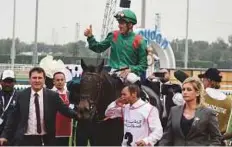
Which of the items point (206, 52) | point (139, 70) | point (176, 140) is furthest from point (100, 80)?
point (206, 52)

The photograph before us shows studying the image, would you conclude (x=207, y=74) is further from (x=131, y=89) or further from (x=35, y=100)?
(x=35, y=100)

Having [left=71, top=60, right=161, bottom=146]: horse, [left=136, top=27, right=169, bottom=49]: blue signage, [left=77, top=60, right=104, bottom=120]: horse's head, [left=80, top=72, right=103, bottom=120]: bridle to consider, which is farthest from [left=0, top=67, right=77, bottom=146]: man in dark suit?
[left=136, top=27, right=169, bottom=49]: blue signage

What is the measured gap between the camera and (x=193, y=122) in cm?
528

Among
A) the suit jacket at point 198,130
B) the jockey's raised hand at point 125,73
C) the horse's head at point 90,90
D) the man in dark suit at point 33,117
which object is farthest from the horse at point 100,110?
the suit jacket at point 198,130

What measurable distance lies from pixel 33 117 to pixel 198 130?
220cm

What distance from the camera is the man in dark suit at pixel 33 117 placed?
20.9 ft

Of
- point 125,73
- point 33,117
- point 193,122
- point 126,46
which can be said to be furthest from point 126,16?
point 193,122

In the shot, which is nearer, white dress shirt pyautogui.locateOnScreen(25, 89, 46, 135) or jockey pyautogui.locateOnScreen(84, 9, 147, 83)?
white dress shirt pyautogui.locateOnScreen(25, 89, 46, 135)

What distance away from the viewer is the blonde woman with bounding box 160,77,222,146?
17.3 feet

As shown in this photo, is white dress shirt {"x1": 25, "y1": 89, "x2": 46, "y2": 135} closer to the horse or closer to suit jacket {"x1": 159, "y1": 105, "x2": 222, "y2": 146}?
the horse

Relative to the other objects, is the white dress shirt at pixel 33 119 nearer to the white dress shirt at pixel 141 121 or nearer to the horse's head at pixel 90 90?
the horse's head at pixel 90 90

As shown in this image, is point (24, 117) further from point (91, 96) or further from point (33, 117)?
point (91, 96)

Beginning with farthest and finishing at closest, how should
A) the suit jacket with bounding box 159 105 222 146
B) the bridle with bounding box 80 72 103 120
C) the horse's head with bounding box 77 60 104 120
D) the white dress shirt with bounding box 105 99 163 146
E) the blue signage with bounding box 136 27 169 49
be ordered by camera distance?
the blue signage with bounding box 136 27 169 49
the bridle with bounding box 80 72 103 120
the horse's head with bounding box 77 60 104 120
the white dress shirt with bounding box 105 99 163 146
the suit jacket with bounding box 159 105 222 146

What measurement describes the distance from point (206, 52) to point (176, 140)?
62.4 metres
